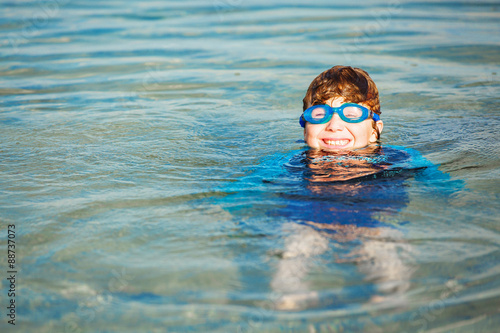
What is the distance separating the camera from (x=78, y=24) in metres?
13.3

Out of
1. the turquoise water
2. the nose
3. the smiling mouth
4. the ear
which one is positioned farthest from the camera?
the ear

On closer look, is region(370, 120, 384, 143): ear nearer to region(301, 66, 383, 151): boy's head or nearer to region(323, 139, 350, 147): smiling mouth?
region(301, 66, 383, 151): boy's head

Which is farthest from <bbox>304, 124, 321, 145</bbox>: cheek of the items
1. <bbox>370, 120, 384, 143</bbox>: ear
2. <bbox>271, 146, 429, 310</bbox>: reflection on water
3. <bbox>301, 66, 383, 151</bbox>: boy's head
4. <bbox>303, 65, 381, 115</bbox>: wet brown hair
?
<bbox>370, 120, 384, 143</bbox>: ear

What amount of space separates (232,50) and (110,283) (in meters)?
8.12

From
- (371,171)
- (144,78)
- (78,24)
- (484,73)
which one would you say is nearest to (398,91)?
(484,73)

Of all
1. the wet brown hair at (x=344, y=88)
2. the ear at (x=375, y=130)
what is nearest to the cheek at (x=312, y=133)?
the wet brown hair at (x=344, y=88)

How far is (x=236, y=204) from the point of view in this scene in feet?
13.1

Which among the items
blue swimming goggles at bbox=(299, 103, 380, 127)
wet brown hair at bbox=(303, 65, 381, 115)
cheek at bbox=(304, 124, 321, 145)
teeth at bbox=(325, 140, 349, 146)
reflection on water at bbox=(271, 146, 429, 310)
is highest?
wet brown hair at bbox=(303, 65, 381, 115)

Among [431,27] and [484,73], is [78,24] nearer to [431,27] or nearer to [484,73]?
[431,27]

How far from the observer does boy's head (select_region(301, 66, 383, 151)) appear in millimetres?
4645

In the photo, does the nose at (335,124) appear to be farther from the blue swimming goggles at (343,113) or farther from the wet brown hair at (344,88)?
the wet brown hair at (344,88)

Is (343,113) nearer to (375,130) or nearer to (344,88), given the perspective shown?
(344,88)

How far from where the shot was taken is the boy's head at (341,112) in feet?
15.2

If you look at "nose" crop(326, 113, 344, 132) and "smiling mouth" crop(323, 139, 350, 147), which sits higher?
"nose" crop(326, 113, 344, 132)
